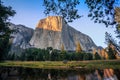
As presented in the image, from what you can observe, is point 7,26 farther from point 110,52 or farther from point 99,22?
point 110,52

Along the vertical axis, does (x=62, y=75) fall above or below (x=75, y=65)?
below

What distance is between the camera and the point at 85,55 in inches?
5167

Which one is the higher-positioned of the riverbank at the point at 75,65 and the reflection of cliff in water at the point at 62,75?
the riverbank at the point at 75,65

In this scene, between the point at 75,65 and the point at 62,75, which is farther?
the point at 75,65

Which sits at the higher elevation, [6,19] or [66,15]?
[6,19]

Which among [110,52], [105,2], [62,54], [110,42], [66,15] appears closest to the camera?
[105,2]

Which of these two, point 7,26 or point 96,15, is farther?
point 7,26

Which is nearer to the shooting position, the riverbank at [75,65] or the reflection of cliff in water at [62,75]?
the reflection of cliff in water at [62,75]

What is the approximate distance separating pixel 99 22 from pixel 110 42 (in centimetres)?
6499

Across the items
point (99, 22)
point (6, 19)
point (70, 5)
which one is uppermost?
point (6, 19)

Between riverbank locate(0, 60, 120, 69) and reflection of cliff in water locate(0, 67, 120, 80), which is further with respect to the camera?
riverbank locate(0, 60, 120, 69)

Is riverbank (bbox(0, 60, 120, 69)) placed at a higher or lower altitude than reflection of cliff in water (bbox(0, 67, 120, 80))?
higher

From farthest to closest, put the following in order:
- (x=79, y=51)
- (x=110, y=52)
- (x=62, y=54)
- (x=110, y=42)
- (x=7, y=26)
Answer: (x=79, y=51)
(x=62, y=54)
(x=110, y=52)
(x=110, y=42)
(x=7, y=26)

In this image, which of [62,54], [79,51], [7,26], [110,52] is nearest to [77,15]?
[7,26]
